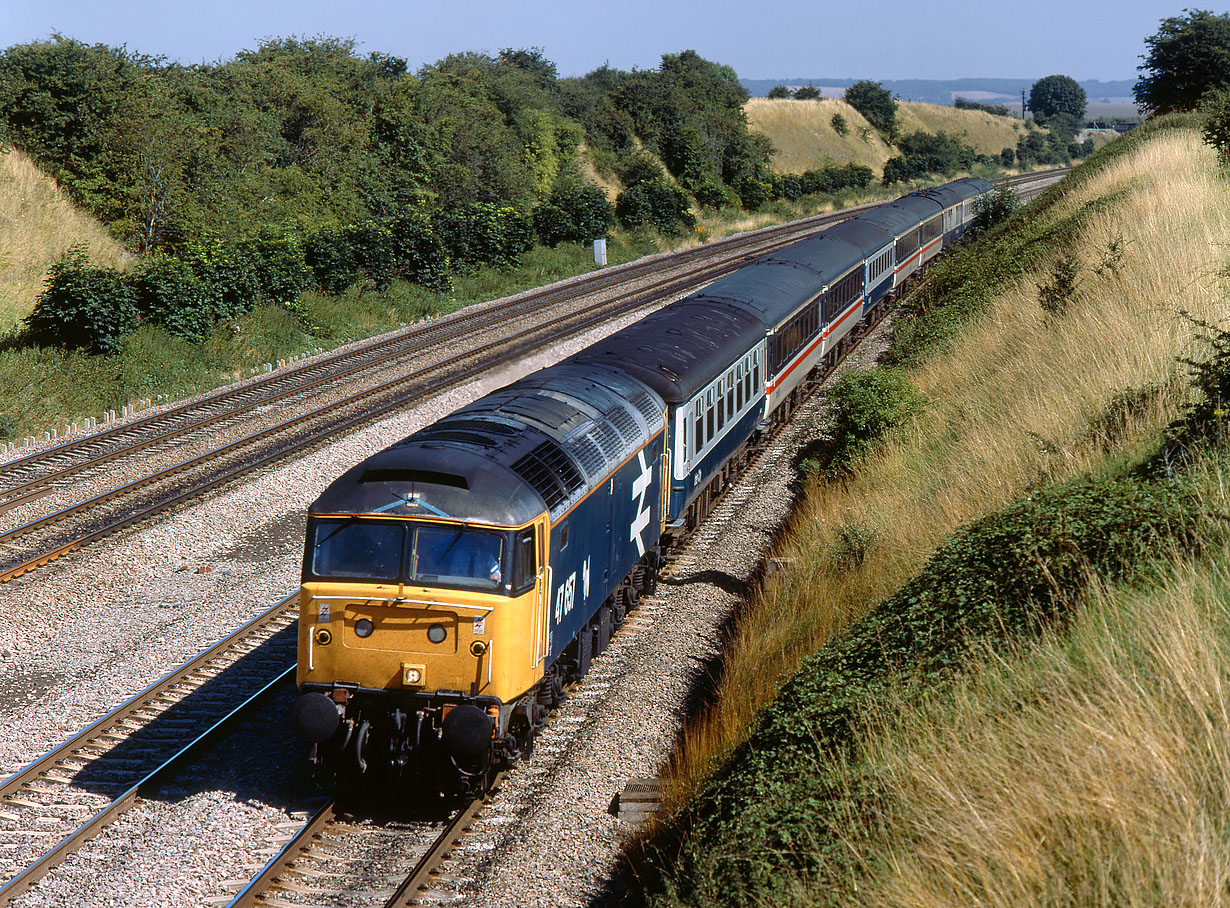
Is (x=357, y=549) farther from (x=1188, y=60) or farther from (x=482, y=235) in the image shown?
(x=1188, y=60)

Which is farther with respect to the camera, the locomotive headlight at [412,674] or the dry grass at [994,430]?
the dry grass at [994,430]

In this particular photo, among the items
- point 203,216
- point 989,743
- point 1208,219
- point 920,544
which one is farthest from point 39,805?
point 203,216

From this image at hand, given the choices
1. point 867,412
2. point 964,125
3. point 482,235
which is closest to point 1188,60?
point 482,235

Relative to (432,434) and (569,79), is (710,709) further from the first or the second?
(569,79)

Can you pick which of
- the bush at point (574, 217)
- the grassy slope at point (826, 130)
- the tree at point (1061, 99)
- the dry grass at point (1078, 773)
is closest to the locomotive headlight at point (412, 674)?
the dry grass at point (1078, 773)

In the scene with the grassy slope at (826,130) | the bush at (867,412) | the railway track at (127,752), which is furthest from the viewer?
the grassy slope at (826,130)

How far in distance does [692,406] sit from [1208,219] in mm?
10246

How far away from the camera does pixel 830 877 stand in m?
6.49

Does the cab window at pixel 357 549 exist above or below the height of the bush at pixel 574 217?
below

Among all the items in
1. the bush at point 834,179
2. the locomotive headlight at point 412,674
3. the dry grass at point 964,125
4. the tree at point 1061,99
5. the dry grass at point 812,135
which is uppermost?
the tree at point 1061,99

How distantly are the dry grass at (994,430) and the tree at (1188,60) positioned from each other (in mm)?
34977

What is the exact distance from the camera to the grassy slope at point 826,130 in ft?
295

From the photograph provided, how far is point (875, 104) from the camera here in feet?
351

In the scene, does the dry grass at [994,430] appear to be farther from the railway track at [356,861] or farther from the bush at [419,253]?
the bush at [419,253]
